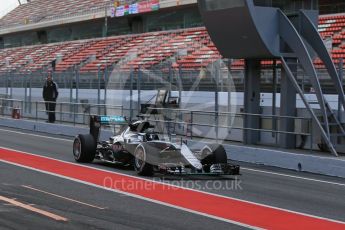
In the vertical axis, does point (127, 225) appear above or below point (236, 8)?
below

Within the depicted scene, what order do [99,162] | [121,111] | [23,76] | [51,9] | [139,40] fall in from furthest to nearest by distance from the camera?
[51,9] < [139,40] < [23,76] < [121,111] < [99,162]

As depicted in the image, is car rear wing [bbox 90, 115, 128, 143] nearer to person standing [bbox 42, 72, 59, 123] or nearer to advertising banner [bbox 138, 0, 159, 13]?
person standing [bbox 42, 72, 59, 123]

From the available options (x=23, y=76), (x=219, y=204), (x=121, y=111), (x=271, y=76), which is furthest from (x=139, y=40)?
(x=219, y=204)

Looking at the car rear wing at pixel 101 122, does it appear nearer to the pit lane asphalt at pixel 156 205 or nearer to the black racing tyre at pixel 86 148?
the black racing tyre at pixel 86 148

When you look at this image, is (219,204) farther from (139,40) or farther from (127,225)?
(139,40)

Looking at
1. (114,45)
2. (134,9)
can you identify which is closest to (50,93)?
(114,45)

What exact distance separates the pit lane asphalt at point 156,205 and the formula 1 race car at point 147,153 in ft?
0.77

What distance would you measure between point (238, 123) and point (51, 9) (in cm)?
4731

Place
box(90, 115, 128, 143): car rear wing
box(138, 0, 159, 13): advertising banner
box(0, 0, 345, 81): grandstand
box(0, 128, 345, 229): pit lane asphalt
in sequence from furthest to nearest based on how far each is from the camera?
1. box(138, 0, 159, 13): advertising banner
2. box(0, 0, 345, 81): grandstand
3. box(90, 115, 128, 143): car rear wing
4. box(0, 128, 345, 229): pit lane asphalt

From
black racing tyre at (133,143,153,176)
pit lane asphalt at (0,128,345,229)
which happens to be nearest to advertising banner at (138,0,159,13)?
pit lane asphalt at (0,128,345,229)

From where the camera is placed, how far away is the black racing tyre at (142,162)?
12.6m

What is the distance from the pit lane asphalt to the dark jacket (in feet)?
39.4

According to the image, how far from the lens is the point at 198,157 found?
43.4ft

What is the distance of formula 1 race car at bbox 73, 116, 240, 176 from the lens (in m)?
12.5
